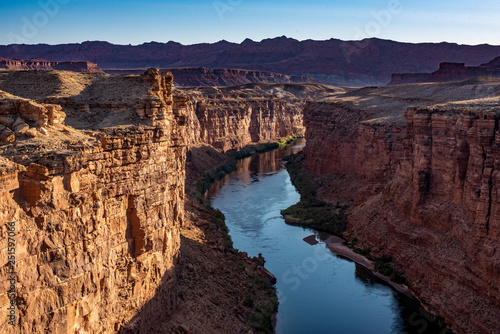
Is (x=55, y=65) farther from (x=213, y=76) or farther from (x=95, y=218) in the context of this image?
(x=95, y=218)

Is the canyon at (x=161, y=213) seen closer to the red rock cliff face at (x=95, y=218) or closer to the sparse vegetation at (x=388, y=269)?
the red rock cliff face at (x=95, y=218)

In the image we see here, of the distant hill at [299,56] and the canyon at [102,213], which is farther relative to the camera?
the distant hill at [299,56]

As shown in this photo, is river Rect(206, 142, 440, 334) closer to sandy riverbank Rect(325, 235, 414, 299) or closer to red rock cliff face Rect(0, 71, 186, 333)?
sandy riverbank Rect(325, 235, 414, 299)

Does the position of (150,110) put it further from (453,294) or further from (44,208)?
(453,294)

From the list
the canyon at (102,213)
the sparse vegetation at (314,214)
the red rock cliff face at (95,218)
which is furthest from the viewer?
the sparse vegetation at (314,214)

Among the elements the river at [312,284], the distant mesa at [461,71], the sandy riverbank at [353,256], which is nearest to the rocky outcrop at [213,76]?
the distant mesa at [461,71]

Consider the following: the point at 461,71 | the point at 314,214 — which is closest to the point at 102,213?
the point at 314,214

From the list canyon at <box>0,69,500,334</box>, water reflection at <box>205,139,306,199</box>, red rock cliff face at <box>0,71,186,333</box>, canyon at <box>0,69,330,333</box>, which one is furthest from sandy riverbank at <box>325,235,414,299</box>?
water reflection at <box>205,139,306,199</box>
